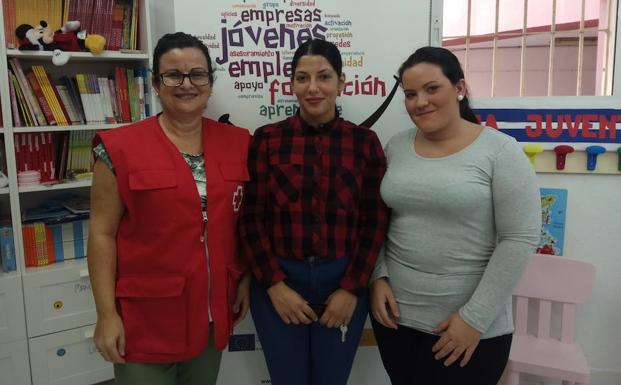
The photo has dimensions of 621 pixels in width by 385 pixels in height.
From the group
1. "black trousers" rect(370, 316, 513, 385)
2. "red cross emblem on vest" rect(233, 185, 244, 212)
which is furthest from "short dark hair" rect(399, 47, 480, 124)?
"black trousers" rect(370, 316, 513, 385)

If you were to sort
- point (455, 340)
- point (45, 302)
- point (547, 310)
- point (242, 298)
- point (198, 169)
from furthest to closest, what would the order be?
point (45, 302)
point (547, 310)
point (242, 298)
point (198, 169)
point (455, 340)

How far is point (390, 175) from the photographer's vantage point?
4.53 feet

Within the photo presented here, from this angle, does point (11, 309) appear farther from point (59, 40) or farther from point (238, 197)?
point (238, 197)

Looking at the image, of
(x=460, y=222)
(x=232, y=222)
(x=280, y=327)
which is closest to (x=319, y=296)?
(x=280, y=327)

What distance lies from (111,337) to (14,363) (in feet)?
4.31

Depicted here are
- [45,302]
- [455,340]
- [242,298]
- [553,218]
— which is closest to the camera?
[455,340]

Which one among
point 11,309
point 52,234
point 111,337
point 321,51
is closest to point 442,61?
point 321,51

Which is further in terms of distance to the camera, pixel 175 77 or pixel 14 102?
pixel 14 102

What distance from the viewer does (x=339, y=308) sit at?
→ 4.57ft

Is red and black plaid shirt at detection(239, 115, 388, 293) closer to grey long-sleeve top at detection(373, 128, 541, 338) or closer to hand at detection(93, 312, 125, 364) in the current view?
grey long-sleeve top at detection(373, 128, 541, 338)

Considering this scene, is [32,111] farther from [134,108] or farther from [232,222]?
[232,222]

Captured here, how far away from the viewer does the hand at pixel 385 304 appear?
1366 millimetres

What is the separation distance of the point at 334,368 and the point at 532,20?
99.0 inches

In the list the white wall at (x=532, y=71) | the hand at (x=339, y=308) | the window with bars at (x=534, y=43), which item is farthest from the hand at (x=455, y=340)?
the white wall at (x=532, y=71)
